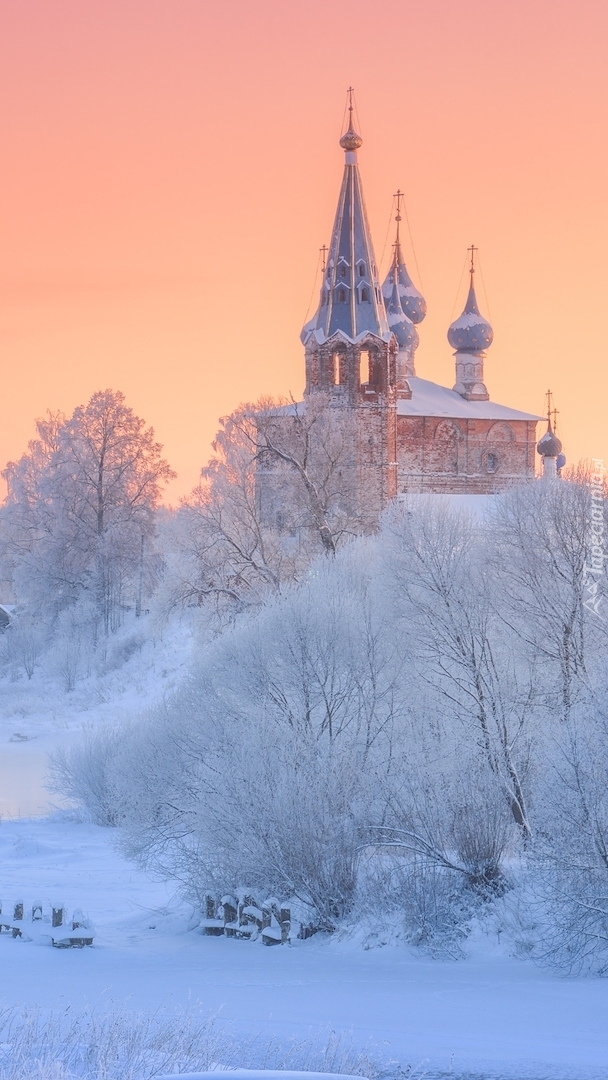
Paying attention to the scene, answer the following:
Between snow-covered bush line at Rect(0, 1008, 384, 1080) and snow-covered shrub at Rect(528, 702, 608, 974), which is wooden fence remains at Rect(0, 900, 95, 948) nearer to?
snow-covered bush line at Rect(0, 1008, 384, 1080)

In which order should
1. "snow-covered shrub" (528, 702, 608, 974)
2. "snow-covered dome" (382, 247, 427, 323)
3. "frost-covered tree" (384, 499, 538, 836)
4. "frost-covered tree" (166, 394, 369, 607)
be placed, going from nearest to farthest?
"snow-covered shrub" (528, 702, 608, 974) → "frost-covered tree" (384, 499, 538, 836) → "frost-covered tree" (166, 394, 369, 607) → "snow-covered dome" (382, 247, 427, 323)

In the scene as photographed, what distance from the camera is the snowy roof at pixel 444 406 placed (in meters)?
52.0

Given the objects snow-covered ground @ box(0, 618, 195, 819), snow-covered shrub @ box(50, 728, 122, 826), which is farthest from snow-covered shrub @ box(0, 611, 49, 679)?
snow-covered shrub @ box(50, 728, 122, 826)

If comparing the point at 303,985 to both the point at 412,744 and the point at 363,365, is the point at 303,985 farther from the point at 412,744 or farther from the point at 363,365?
the point at 363,365

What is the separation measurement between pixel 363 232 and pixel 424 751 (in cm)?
2526

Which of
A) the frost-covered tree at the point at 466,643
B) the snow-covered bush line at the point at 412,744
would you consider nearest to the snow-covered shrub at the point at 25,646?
the snow-covered bush line at the point at 412,744

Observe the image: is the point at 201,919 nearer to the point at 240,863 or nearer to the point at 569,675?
the point at 240,863

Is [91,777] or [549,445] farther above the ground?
[549,445]

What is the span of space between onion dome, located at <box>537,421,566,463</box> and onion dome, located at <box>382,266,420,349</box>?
20.9 feet

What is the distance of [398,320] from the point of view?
53000mm

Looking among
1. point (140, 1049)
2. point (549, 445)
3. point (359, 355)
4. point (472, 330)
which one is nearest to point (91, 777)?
point (140, 1049)

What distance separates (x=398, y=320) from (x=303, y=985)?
40.7m

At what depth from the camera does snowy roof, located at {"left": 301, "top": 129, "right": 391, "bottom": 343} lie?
1587 inches

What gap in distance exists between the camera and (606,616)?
20438mm
